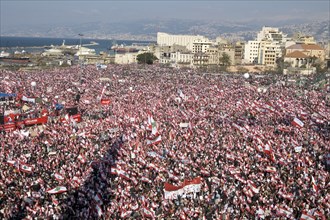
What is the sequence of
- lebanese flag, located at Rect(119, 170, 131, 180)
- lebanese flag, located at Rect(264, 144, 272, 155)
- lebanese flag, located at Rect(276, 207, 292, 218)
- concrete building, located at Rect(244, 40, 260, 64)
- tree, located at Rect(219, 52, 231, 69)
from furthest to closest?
concrete building, located at Rect(244, 40, 260, 64)
tree, located at Rect(219, 52, 231, 69)
lebanese flag, located at Rect(264, 144, 272, 155)
lebanese flag, located at Rect(119, 170, 131, 180)
lebanese flag, located at Rect(276, 207, 292, 218)

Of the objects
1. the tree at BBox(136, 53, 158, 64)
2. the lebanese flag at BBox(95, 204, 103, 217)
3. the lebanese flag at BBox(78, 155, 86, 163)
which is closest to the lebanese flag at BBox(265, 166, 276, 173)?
the lebanese flag at BBox(95, 204, 103, 217)

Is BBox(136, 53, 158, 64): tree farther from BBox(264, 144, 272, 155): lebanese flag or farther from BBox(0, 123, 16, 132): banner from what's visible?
BBox(264, 144, 272, 155): lebanese flag

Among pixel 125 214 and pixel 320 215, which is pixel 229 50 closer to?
pixel 320 215

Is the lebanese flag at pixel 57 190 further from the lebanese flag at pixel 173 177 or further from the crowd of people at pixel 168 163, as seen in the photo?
the lebanese flag at pixel 173 177

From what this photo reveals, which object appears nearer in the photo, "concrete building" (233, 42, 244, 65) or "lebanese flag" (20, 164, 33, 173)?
"lebanese flag" (20, 164, 33, 173)

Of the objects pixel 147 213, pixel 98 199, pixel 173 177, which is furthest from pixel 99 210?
pixel 173 177

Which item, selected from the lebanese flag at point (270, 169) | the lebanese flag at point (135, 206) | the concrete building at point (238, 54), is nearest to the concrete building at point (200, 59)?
the concrete building at point (238, 54)

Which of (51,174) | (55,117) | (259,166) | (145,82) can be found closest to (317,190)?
(259,166)
